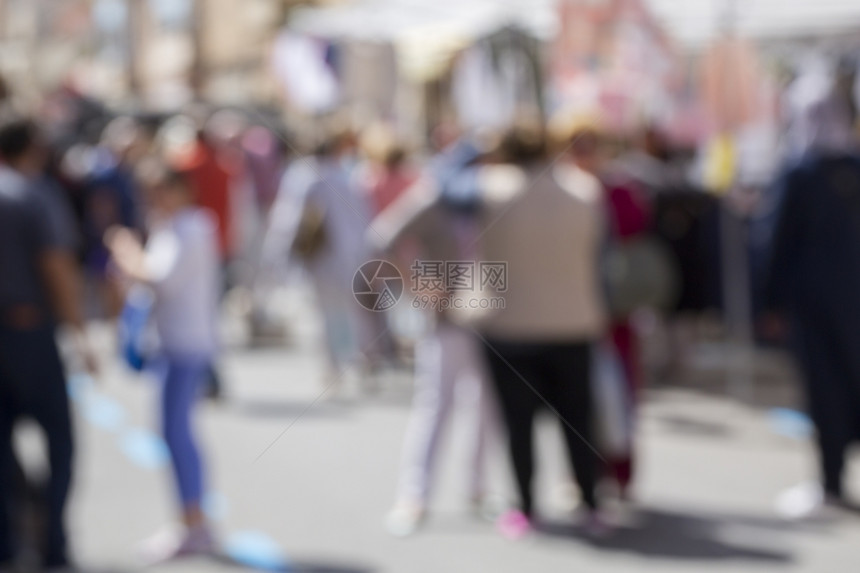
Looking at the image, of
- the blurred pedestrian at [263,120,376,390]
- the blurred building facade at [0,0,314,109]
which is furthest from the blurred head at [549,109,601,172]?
the blurred building facade at [0,0,314,109]

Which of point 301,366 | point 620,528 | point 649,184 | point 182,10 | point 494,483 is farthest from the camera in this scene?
point 182,10

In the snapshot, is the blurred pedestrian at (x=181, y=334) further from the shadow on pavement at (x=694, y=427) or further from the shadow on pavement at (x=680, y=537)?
the shadow on pavement at (x=694, y=427)

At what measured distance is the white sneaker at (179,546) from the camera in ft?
18.1

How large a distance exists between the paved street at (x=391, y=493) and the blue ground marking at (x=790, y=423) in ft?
0.28

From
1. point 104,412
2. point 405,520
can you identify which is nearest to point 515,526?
point 405,520

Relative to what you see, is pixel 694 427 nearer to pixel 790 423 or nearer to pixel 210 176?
pixel 790 423

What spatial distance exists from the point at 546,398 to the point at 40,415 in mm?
1934

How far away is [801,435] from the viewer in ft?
26.9

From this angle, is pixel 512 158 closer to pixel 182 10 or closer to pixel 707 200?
pixel 707 200

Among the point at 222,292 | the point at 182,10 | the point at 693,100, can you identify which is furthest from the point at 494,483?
the point at 182,10

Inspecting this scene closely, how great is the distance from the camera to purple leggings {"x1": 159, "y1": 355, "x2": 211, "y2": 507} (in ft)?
18.2

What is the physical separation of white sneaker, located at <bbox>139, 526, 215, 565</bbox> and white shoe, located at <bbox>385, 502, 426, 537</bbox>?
0.76 m

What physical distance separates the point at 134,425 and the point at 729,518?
13.0 feet

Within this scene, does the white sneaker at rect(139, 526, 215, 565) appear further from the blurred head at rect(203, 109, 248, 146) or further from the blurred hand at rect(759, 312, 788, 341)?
the blurred head at rect(203, 109, 248, 146)
